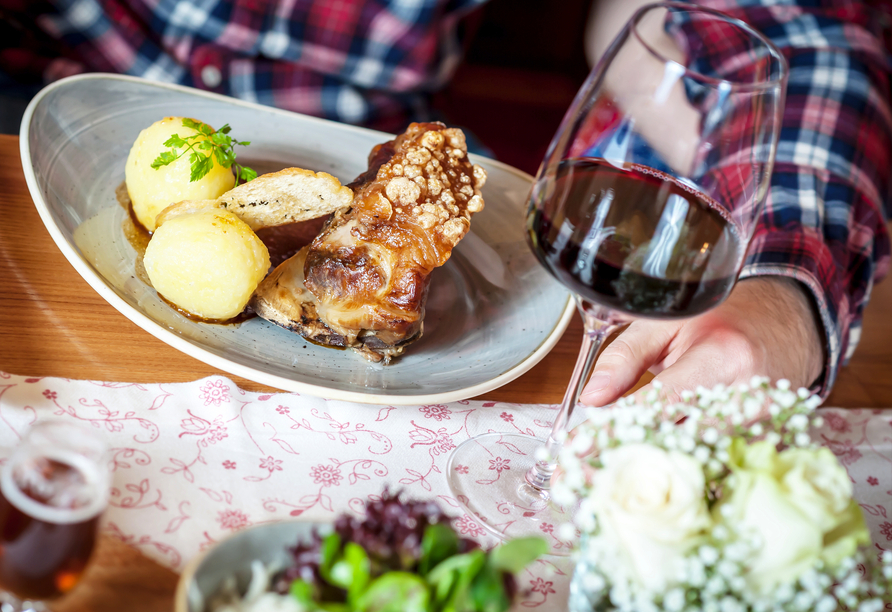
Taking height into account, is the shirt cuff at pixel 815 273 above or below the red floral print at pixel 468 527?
above

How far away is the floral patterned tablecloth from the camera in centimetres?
72

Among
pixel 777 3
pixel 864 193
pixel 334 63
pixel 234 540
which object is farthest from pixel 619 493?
pixel 777 3

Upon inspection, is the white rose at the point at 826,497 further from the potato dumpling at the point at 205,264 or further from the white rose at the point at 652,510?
the potato dumpling at the point at 205,264

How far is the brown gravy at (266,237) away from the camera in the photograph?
989 mm

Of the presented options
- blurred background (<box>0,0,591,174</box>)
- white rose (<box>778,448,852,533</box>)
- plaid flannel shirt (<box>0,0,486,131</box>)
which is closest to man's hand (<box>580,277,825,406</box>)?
white rose (<box>778,448,852,533</box>)

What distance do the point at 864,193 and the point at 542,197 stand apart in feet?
3.49

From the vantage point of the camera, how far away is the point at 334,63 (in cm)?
172

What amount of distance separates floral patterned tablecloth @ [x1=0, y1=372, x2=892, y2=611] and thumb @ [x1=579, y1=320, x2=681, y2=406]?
0.11 m

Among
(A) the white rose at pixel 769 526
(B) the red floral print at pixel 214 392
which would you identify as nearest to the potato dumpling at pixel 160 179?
(B) the red floral print at pixel 214 392

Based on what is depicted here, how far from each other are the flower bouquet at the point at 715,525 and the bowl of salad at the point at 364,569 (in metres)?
0.07

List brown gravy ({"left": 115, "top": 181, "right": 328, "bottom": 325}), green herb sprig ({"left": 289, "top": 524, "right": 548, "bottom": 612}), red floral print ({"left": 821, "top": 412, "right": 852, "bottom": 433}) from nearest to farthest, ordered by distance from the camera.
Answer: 1. green herb sprig ({"left": 289, "top": 524, "right": 548, "bottom": 612})
2. brown gravy ({"left": 115, "top": 181, "right": 328, "bottom": 325})
3. red floral print ({"left": 821, "top": 412, "right": 852, "bottom": 433})

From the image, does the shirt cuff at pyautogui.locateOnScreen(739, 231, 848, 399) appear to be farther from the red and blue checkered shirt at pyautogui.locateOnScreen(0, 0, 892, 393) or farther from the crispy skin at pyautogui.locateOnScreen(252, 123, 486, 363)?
the crispy skin at pyautogui.locateOnScreen(252, 123, 486, 363)

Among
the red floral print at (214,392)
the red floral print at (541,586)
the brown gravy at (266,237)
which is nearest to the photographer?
the red floral print at (541,586)

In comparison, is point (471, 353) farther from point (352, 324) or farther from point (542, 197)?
point (542, 197)
